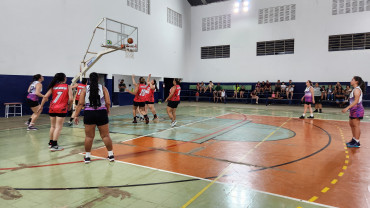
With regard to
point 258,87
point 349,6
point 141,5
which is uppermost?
point 141,5

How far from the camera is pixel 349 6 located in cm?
1928

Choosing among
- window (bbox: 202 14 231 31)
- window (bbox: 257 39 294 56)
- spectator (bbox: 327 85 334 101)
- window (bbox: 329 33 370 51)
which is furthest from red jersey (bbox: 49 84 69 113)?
window (bbox: 202 14 231 31)

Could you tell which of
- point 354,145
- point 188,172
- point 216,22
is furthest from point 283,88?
point 188,172

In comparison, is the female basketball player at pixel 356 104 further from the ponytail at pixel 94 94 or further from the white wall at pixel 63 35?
the white wall at pixel 63 35

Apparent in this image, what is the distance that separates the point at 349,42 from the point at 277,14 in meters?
6.42

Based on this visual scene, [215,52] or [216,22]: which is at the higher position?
[216,22]

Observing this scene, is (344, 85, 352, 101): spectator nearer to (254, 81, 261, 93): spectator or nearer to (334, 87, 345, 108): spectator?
(334, 87, 345, 108): spectator

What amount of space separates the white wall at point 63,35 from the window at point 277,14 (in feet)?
31.4

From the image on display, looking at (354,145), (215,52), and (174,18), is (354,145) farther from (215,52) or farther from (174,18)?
(174,18)

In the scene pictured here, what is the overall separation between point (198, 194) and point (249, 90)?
2046 cm

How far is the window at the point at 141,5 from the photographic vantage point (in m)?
19.0

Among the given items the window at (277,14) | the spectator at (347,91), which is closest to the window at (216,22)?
the window at (277,14)

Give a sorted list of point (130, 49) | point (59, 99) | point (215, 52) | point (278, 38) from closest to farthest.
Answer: point (59, 99) < point (130, 49) < point (278, 38) < point (215, 52)

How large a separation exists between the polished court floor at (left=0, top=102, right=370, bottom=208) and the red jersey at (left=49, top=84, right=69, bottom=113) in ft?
3.55
